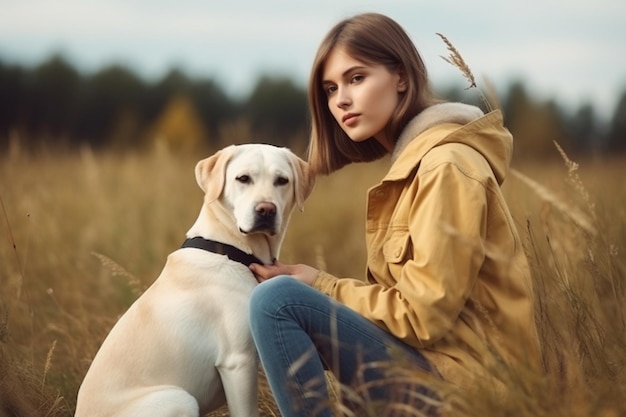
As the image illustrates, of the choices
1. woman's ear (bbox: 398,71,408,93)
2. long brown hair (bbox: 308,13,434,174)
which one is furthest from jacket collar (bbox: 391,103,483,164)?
woman's ear (bbox: 398,71,408,93)

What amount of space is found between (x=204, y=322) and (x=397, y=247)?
0.78 meters

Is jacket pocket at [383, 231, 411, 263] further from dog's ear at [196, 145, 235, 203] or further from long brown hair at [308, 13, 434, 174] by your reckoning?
dog's ear at [196, 145, 235, 203]

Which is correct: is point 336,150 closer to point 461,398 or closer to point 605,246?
point 605,246

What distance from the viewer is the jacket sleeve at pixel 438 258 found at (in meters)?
2.34

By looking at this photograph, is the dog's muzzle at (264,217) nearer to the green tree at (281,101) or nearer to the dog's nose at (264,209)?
the dog's nose at (264,209)

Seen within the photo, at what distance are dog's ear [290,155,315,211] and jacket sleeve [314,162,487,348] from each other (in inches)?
31.7

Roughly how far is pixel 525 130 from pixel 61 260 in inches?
545

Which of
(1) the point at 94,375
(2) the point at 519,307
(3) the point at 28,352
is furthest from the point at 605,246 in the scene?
(3) the point at 28,352

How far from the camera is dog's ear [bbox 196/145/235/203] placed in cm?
305

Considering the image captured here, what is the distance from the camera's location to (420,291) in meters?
2.36

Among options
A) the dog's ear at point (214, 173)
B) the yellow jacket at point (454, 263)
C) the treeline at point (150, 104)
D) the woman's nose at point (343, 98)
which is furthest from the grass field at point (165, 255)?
the treeline at point (150, 104)

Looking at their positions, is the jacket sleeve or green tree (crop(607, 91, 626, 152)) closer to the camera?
the jacket sleeve

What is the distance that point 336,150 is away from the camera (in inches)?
134

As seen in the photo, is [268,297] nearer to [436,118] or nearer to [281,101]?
[436,118]
